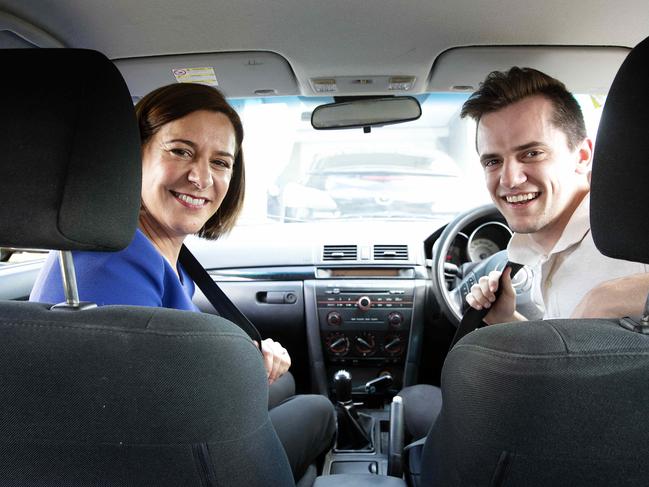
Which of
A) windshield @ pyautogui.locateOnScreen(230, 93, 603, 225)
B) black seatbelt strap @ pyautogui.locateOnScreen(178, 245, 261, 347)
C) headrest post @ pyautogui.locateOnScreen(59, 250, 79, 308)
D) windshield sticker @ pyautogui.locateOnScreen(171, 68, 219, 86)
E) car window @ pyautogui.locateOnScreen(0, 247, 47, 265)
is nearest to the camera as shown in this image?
headrest post @ pyautogui.locateOnScreen(59, 250, 79, 308)

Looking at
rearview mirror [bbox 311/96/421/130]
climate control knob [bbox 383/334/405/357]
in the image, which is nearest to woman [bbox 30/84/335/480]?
rearview mirror [bbox 311/96/421/130]

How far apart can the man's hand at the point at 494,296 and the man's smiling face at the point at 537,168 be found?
0.74 ft

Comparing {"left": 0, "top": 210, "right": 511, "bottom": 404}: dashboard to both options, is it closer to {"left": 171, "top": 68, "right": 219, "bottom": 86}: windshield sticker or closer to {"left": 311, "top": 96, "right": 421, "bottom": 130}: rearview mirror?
{"left": 311, "top": 96, "right": 421, "bottom": 130}: rearview mirror

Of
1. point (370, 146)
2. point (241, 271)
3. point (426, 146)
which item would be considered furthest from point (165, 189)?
point (426, 146)

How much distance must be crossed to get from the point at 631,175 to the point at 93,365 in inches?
40.5

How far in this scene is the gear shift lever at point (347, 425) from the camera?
2812 millimetres

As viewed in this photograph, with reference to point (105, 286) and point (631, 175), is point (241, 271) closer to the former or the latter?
point (105, 286)

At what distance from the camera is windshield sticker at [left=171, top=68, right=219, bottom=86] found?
2361 millimetres

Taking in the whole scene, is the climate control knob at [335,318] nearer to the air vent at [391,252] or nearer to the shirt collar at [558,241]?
the air vent at [391,252]

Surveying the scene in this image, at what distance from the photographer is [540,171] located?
6.08 feet

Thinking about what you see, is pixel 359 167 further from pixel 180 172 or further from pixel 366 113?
pixel 180 172

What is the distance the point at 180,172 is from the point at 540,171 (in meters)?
1.32

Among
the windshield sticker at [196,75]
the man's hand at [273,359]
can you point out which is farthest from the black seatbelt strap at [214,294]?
the windshield sticker at [196,75]

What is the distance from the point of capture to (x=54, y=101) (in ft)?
3.15
